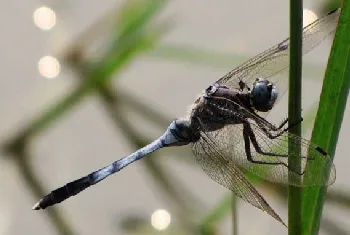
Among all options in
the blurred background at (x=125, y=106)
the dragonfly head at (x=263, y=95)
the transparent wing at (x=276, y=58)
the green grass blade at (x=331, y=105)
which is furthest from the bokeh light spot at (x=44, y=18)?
the green grass blade at (x=331, y=105)

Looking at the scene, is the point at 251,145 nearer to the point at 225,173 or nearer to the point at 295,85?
the point at 225,173

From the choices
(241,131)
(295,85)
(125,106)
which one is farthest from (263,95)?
(125,106)

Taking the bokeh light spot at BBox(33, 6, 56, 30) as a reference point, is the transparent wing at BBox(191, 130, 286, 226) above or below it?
below

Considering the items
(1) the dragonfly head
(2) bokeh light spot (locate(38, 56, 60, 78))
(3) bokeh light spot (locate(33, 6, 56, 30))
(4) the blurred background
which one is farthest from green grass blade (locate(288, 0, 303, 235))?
(3) bokeh light spot (locate(33, 6, 56, 30))

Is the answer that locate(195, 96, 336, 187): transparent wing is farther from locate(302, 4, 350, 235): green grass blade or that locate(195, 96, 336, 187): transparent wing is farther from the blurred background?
the blurred background

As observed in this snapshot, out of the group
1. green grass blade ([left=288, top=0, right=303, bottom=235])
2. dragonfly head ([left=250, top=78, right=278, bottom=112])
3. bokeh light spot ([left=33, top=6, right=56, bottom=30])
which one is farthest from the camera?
bokeh light spot ([left=33, top=6, right=56, bottom=30])

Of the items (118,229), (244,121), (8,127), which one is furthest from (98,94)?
(244,121)

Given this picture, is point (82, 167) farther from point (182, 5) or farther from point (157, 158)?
point (182, 5)

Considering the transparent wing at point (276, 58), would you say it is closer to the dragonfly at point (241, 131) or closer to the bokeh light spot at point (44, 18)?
the dragonfly at point (241, 131)
